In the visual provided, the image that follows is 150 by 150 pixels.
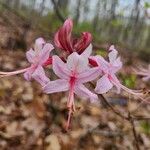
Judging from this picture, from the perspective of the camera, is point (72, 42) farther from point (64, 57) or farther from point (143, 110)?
point (143, 110)

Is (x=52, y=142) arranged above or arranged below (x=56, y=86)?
below

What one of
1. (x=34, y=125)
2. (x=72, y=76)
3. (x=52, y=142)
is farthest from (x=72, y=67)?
(x=34, y=125)

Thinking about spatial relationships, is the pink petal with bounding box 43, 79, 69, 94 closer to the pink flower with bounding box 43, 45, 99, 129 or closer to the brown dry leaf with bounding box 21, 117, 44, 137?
the pink flower with bounding box 43, 45, 99, 129

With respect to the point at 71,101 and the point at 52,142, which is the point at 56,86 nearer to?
the point at 71,101

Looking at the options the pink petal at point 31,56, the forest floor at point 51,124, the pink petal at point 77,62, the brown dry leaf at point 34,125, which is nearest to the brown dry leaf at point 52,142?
the forest floor at point 51,124

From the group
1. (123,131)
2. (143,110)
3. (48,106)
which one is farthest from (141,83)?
(48,106)

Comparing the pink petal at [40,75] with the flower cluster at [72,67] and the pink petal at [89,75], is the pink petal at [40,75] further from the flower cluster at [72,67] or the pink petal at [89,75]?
the pink petal at [89,75]

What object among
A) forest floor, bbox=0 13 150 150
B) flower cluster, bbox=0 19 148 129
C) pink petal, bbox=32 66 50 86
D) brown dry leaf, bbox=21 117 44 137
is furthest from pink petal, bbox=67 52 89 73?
brown dry leaf, bbox=21 117 44 137

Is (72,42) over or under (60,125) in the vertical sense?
over
